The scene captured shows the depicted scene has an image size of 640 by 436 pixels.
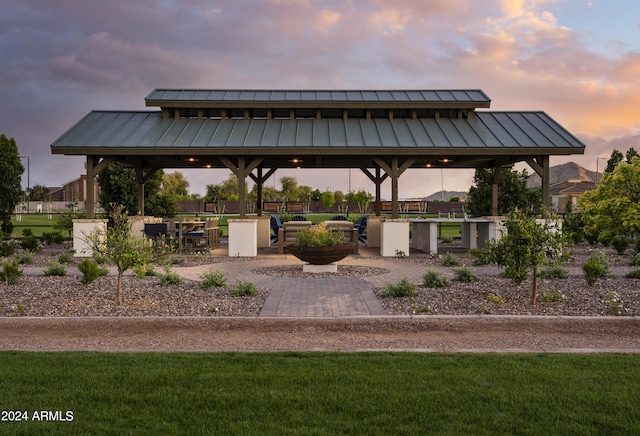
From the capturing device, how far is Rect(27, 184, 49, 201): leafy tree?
7525 centimetres

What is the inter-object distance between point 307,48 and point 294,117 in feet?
11.1

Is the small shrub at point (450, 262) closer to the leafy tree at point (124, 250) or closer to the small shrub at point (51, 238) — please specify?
the leafy tree at point (124, 250)

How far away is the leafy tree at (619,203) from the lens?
12078 millimetres

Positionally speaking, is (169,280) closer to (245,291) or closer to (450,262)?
(245,291)

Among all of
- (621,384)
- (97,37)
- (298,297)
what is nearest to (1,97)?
(97,37)

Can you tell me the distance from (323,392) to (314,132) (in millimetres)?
11860

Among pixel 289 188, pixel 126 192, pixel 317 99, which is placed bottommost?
pixel 126 192

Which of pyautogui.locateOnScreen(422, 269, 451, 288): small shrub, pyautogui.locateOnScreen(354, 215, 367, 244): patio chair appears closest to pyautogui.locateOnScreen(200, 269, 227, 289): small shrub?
pyautogui.locateOnScreen(422, 269, 451, 288): small shrub

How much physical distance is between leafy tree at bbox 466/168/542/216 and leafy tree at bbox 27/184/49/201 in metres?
76.0

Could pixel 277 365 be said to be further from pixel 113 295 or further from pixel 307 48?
pixel 307 48

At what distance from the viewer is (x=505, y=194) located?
21703 millimetres

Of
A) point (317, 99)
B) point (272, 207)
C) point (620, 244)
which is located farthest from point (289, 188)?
point (620, 244)

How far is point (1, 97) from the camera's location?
21.6 meters

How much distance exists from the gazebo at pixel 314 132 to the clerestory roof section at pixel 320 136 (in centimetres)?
3
